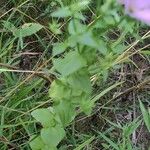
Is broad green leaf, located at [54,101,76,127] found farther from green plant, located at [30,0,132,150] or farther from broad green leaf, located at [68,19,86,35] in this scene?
broad green leaf, located at [68,19,86,35]

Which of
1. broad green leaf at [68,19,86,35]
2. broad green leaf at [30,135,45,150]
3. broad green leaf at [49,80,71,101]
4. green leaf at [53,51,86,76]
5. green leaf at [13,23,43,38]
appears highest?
green leaf at [13,23,43,38]

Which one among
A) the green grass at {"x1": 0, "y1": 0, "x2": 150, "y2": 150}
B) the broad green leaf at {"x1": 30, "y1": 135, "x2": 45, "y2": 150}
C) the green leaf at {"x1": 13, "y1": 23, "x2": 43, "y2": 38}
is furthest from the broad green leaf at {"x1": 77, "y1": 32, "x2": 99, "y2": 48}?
the green leaf at {"x1": 13, "y1": 23, "x2": 43, "y2": 38}

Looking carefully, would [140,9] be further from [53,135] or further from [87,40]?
[53,135]

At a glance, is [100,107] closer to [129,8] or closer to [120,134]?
[120,134]

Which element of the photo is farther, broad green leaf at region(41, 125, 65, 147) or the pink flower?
broad green leaf at region(41, 125, 65, 147)

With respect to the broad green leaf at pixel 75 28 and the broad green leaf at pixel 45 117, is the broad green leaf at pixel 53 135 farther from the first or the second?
the broad green leaf at pixel 75 28

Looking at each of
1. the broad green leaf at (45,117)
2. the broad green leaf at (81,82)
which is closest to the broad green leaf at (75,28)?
the broad green leaf at (81,82)

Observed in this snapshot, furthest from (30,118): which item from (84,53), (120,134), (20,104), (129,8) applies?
(129,8)
